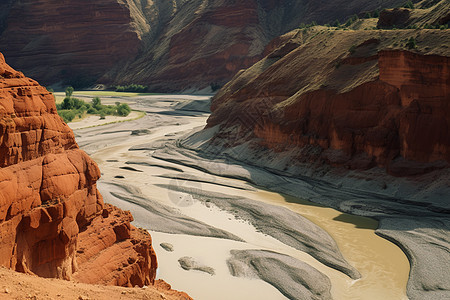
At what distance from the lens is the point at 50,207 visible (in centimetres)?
1314

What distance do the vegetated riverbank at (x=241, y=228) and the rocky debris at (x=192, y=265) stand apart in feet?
0.61

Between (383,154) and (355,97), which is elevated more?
(355,97)

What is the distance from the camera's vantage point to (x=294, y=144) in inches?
1708

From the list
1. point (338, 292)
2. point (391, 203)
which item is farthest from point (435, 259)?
point (391, 203)

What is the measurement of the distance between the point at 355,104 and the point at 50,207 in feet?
101

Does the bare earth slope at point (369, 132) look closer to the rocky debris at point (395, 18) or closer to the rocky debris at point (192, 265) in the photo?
the rocky debris at point (395, 18)

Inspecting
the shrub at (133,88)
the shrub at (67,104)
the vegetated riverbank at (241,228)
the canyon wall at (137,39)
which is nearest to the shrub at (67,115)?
the shrub at (67,104)

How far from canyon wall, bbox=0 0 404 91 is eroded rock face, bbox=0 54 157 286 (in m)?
98.4

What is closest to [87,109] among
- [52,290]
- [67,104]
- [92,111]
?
[92,111]

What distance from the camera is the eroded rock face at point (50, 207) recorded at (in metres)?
12.5

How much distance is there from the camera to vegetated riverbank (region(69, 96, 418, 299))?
831 inches

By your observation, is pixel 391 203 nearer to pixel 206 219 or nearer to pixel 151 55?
pixel 206 219

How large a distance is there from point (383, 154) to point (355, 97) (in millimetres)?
5700

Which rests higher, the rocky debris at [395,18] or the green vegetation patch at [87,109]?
the rocky debris at [395,18]
